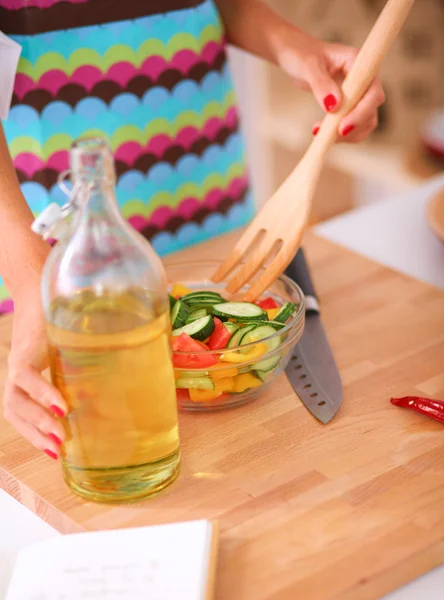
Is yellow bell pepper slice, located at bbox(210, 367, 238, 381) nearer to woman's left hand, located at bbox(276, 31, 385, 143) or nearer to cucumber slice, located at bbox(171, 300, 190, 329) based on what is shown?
cucumber slice, located at bbox(171, 300, 190, 329)

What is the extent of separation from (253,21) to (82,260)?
806mm

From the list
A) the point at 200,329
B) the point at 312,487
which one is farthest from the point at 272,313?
the point at 312,487

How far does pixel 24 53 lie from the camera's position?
131cm

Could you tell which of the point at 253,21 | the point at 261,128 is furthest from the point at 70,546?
the point at 261,128

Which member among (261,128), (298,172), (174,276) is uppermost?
(298,172)

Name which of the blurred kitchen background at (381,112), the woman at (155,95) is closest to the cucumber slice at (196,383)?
the woman at (155,95)

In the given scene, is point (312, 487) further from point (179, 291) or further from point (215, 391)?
point (179, 291)

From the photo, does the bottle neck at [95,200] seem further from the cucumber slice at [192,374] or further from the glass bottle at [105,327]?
the cucumber slice at [192,374]

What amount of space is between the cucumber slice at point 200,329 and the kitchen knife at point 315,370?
0.46ft

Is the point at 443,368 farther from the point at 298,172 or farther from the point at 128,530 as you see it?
the point at 128,530

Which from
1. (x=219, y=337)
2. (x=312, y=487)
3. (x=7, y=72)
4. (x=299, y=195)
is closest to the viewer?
(x=312, y=487)

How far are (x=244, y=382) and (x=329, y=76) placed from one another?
489mm

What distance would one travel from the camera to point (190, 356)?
3.18 ft

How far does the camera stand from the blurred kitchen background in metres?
2.81
